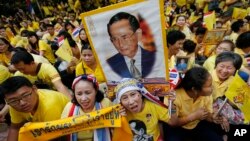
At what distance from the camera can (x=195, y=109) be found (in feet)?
11.1

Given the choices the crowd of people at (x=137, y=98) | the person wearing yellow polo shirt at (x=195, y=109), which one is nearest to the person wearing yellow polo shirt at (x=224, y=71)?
the crowd of people at (x=137, y=98)

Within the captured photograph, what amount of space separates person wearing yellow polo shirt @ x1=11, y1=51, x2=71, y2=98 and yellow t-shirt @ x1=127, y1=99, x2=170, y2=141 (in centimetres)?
117

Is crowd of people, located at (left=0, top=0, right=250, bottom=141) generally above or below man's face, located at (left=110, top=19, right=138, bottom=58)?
below

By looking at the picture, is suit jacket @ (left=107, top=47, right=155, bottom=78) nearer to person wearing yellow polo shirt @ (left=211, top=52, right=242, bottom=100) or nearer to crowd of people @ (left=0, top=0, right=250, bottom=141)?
crowd of people @ (left=0, top=0, right=250, bottom=141)

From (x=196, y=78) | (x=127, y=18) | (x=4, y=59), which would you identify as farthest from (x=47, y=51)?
(x=196, y=78)

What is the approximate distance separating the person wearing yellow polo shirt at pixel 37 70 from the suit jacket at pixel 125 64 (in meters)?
0.96

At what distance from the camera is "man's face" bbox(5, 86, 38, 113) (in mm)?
2816

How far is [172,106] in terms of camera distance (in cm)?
323

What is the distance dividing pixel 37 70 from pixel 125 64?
4.78 ft

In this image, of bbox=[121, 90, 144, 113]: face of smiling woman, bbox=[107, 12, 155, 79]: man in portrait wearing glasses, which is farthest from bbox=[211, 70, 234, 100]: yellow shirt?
bbox=[121, 90, 144, 113]: face of smiling woman

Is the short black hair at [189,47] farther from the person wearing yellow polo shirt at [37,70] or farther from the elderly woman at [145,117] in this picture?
the elderly woman at [145,117]

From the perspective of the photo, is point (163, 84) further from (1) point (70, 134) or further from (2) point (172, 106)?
(1) point (70, 134)

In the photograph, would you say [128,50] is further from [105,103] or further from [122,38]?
[105,103]

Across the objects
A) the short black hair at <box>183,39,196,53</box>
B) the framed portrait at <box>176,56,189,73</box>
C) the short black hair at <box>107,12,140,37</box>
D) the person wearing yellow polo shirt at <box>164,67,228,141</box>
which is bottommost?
the person wearing yellow polo shirt at <box>164,67,228,141</box>
